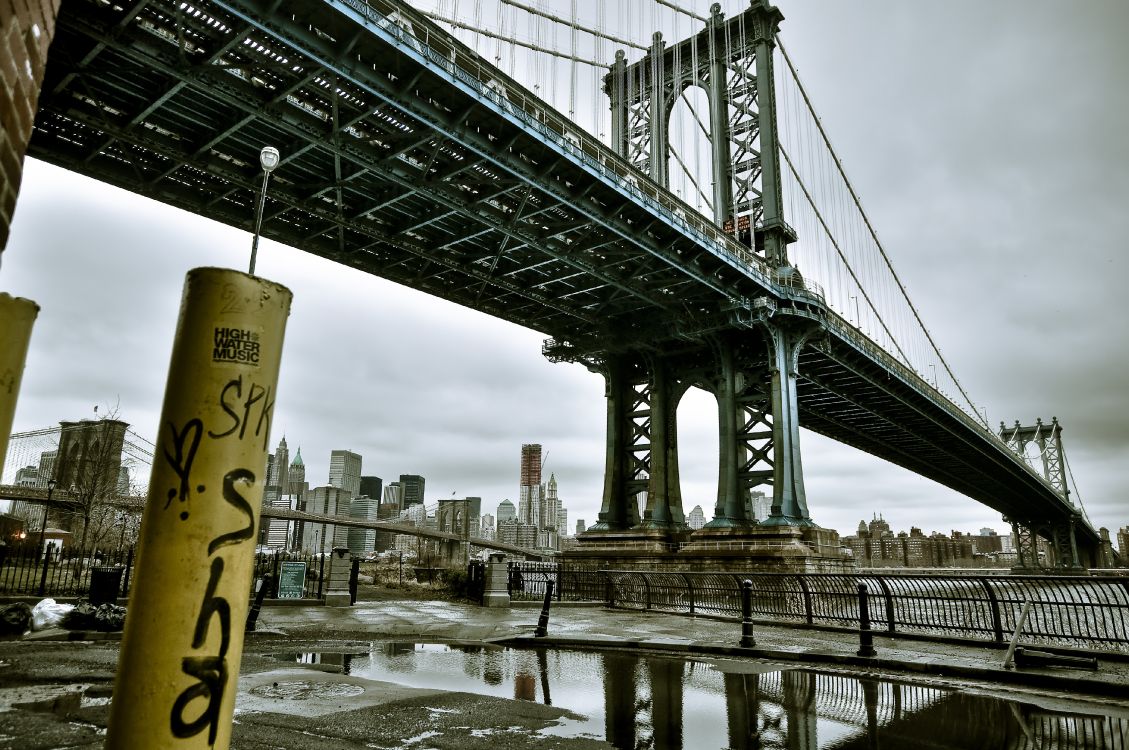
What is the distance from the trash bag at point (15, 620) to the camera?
12.1 meters

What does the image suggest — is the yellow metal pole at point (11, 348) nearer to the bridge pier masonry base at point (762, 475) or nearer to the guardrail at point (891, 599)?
the guardrail at point (891, 599)

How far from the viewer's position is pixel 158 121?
20969mm

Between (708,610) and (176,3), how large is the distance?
20794 mm

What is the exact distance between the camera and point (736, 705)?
7.93 m

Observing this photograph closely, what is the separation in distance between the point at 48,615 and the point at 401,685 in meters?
8.00

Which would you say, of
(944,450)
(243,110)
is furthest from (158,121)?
(944,450)

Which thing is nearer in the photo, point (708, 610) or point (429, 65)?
point (429, 65)

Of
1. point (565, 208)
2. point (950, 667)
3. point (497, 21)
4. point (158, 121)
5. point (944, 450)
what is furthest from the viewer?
point (944, 450)

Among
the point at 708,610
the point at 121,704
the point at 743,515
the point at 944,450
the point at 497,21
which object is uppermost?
the point at 497,21

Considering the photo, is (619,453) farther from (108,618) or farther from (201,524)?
(201,524)

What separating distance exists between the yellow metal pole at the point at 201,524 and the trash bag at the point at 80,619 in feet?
39.8

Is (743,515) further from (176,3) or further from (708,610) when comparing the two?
(176,3)

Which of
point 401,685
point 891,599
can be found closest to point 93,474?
point 401,685

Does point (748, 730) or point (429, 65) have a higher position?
point (429, 65)
